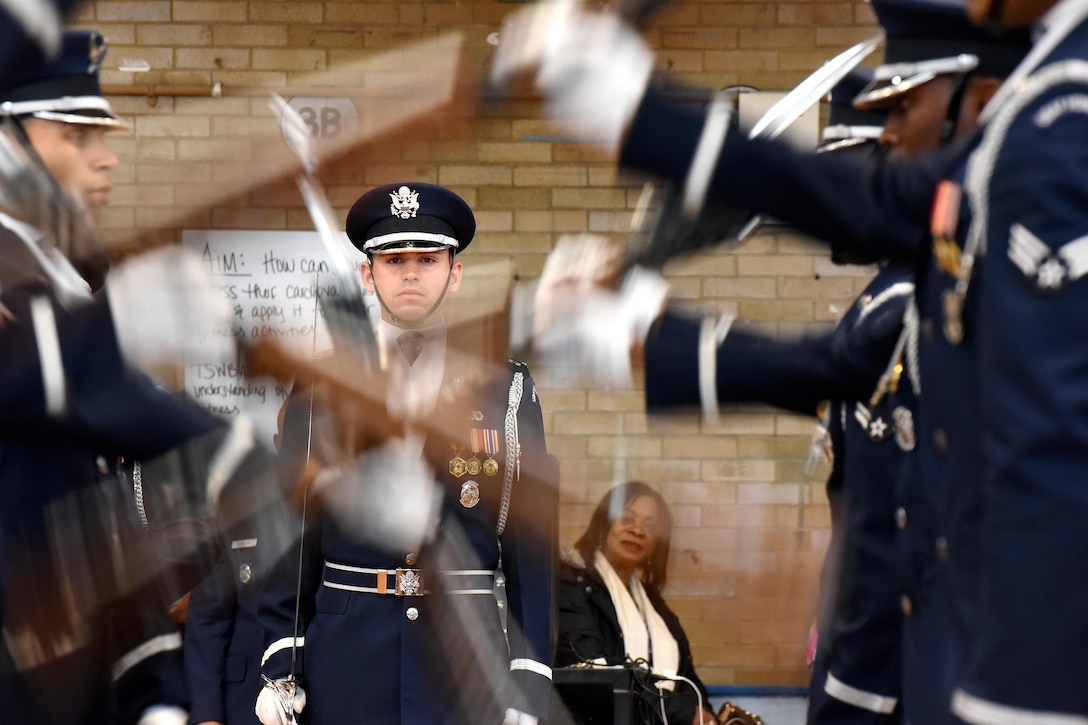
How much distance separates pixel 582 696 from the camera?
4.41 meters

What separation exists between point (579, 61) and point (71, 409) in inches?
29.9

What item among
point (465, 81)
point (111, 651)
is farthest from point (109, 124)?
point (465, 81)

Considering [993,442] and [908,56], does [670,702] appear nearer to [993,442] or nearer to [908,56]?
[908,56]

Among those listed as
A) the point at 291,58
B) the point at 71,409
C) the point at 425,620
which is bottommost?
the point at 425,620

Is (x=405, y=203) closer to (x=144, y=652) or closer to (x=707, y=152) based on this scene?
(x=144, y=652)

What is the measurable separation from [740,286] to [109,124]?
11.6ft

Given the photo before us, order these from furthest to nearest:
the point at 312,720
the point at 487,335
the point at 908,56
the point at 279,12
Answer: the point at 279,12, the point at 312,720, the point at 908,56, the point at 487,335

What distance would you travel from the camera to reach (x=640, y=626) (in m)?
3.44

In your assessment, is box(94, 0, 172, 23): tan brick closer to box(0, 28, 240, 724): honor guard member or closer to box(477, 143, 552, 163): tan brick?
box(477, 143, 552, 163): tan brick

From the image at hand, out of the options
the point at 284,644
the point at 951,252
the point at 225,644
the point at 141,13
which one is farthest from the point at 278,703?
the point at 141,13

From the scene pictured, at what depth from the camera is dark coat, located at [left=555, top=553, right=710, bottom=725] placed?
321 cm

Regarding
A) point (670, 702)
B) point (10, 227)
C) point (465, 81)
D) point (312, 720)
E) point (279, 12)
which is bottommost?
point (670, 702)

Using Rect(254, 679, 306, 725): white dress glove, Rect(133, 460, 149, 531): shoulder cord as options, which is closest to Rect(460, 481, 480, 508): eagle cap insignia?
Rect(254, 679, 306, 725): white dress glove

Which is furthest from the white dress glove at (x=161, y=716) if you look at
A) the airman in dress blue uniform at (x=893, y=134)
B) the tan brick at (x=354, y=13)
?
the tan brick at (x=354, y=13)
